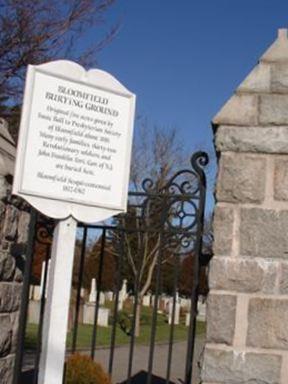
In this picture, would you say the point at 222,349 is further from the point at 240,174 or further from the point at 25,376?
the point at 25,376

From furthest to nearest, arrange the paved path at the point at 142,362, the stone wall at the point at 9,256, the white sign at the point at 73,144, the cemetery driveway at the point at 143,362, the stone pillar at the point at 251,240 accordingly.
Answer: the cemetery driveway at the point at 143,362
the paved path at the point at 142,362
the stone wall at the point at 9,256
the stone pillar at the point at 251,240
the white sign at the point at 73,144

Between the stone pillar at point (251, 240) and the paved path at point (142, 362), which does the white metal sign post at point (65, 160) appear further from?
the paved path at point (142, 362)

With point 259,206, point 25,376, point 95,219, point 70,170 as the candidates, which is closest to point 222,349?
point 259,206

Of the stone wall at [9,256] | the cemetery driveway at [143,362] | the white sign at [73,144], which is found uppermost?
the white sign at [73,144]

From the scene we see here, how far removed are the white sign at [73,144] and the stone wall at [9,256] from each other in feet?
4.13

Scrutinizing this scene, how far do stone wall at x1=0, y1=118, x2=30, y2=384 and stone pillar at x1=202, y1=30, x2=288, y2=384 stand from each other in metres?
1.64

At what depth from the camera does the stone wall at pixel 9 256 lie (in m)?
5.11

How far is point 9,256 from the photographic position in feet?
17.4

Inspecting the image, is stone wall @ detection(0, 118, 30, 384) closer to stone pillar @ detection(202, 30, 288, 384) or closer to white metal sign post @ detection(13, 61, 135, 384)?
white metal sign post @ detection(13, 61, 135, 384)

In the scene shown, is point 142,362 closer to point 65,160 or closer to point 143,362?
point 143,362

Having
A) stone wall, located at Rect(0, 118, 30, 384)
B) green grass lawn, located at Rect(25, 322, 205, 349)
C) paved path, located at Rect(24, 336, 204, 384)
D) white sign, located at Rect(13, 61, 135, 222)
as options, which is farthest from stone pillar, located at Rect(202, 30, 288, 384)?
green grass lawn, located at Rect(25, 322, 205, 349)

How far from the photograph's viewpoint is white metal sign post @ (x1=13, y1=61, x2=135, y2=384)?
3.83 meters

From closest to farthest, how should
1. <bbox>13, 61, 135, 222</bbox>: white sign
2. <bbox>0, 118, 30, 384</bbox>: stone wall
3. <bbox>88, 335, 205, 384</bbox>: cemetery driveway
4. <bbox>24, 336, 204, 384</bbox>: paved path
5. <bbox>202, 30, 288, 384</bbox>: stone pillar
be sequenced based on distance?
<bbox>13, 61, 135, 222</bbox>: white sign, <bbox>202, 30, 288, 384</bbox>: stone pillar, <bbox>0, 118, 30, 384</bbox>: stone wall, <bbox>24, 336, 204, 384</bbox>: paved path, <bbox>88, 335, 205, 384</bbox>: cemetery driveway

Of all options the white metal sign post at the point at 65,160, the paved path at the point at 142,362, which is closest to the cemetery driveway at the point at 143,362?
the paved path at the point at 142,362
